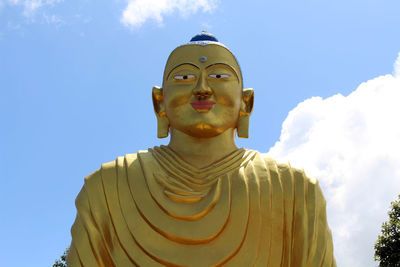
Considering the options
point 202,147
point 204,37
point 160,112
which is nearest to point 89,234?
point 202,147

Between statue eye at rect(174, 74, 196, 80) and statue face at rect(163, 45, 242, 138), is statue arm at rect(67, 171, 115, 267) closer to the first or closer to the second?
statue face at rect(163, 45, 242, 138)

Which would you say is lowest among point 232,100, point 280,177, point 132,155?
point 280,177

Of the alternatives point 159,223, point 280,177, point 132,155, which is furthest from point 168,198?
point 280,177

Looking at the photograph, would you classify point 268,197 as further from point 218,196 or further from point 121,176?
point 121,176

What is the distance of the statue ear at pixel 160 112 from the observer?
571 cm

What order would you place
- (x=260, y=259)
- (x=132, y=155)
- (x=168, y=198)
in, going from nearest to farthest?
(x=260, y=259)
(x=168, y=198)
(x=132, y=155)

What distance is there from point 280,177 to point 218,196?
68cm

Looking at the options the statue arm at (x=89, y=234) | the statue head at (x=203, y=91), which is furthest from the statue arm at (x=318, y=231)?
the statue arm at (x=89, y=234)

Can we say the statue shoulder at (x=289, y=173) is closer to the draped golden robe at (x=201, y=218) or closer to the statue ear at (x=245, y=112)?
the draped golden robe at (x=201, y=218)

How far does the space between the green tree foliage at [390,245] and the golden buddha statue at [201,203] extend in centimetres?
811

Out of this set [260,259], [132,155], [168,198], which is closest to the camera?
[260,259]

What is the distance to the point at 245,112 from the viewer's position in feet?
18.8

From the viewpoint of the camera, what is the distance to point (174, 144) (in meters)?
5.57

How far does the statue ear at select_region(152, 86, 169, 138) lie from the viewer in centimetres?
571
